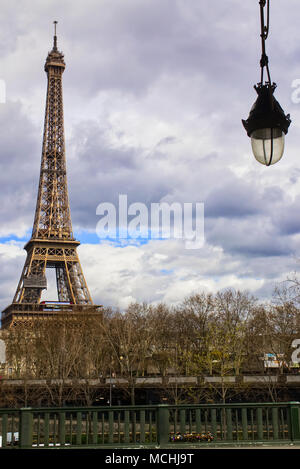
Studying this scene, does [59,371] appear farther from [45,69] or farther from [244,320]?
[45,69]

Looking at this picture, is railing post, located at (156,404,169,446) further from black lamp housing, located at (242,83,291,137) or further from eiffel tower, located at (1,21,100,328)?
eiffel tower, located at (1,21,100,328)

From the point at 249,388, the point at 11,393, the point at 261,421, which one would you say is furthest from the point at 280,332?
the point at 261,421

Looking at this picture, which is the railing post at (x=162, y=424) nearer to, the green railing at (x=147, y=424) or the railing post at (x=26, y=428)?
the green railing at (x=147, y=424)

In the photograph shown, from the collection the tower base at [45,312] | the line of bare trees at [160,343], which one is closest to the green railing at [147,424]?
the line of bare trees at [160,343]

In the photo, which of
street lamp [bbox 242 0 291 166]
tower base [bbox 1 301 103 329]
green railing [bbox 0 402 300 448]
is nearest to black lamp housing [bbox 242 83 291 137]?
street lamp [bbox 242 0 291 166]

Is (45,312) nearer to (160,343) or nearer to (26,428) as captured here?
(160,343)

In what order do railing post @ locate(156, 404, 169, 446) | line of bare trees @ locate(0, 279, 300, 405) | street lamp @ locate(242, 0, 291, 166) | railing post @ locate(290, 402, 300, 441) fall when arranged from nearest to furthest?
street lamp @ locate(242, 0, 291, 166) → railing post @ locate(156, 404, 169, 446) → railing post @ locate(290, 402, 300, 441) → line of bare trees @ locate(0, 279, 300, 405)
